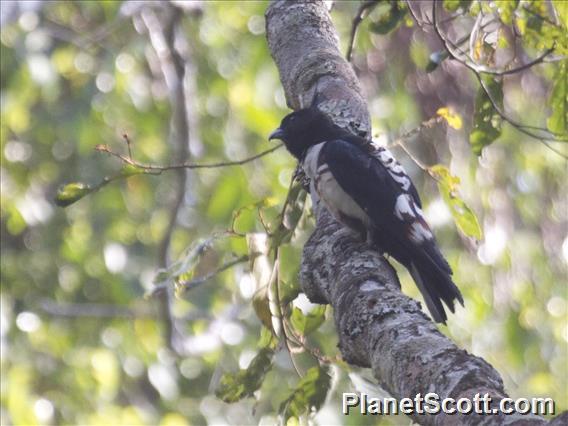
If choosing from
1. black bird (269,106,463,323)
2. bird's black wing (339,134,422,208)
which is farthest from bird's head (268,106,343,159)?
bird's black wing (339,134,422,208)

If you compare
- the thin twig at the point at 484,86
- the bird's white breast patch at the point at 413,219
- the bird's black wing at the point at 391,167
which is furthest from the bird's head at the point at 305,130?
the thin twig at the point at 484,86

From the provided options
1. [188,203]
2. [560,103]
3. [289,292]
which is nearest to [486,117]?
[560,103]

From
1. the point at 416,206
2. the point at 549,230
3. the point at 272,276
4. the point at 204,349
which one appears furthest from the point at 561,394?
the point at 272,276

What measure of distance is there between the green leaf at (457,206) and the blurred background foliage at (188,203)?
2.79 feet

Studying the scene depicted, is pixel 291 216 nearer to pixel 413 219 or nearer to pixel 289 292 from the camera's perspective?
pixel 289 292

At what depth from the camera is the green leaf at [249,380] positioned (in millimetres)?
3459

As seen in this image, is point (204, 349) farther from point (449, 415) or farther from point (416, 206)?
point (449, 415)

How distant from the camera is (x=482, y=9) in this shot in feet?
11.6

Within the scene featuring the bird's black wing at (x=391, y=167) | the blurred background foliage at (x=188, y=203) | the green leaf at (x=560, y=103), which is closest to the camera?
the green leaf at (x=560, y=103)

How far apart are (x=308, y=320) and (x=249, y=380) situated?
272mm

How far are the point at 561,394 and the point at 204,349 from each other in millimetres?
2220

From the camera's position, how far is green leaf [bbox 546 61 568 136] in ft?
11.3

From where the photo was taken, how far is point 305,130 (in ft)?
12.9

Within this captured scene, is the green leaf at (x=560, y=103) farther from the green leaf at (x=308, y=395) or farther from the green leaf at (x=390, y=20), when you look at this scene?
the green leaf at (x=308, y=395)
